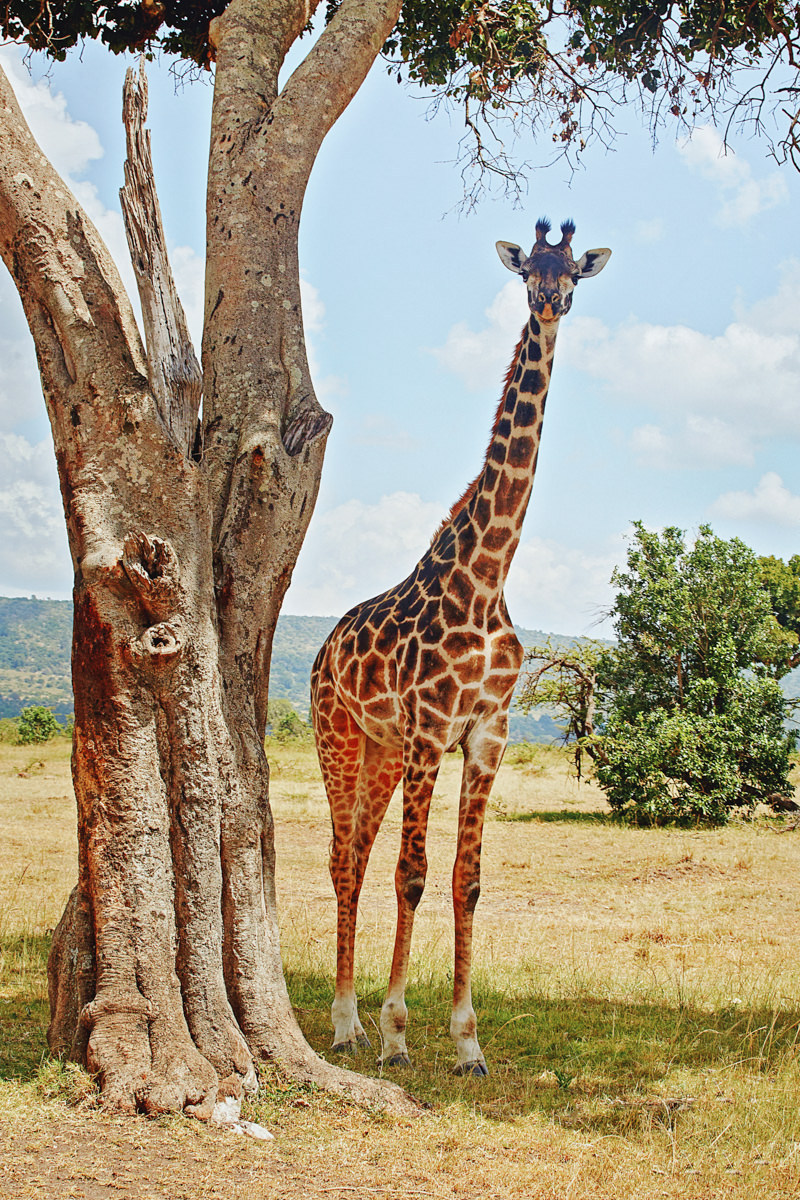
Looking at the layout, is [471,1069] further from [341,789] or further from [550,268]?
[550,268]

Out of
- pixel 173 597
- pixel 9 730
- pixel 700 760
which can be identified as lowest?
pixel 9 730

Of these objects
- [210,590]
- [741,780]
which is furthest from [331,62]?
[741,780]

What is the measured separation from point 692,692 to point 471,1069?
12709mm

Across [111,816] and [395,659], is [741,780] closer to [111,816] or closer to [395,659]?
[395,659]

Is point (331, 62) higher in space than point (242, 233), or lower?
higher

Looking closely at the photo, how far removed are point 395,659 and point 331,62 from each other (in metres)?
3.75

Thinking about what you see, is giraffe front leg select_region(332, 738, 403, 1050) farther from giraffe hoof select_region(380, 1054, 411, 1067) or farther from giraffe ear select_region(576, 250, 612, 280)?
giraffe ear select_region(576, 250, 612, 280)

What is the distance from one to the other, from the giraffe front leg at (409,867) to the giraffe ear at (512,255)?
3.04m

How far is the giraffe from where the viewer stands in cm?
553

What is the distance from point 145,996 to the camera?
4.32 meters

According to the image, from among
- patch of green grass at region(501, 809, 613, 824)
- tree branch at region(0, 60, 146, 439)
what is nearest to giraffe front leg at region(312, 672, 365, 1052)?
tree branch at region(0, 60, 146, 439)

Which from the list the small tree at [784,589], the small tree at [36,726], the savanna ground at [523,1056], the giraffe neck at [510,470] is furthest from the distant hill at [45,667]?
the giraffe neck at [510,470]

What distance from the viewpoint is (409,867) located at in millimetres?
5543

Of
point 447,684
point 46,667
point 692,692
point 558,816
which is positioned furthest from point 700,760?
point 46,667
